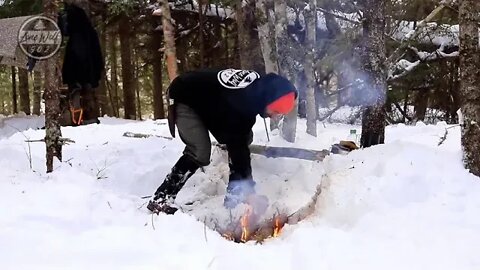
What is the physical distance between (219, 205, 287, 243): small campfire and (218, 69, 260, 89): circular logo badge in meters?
0.96

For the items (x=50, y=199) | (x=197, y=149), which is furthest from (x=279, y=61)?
(x=50, y=199)

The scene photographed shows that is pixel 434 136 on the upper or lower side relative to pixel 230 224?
upper

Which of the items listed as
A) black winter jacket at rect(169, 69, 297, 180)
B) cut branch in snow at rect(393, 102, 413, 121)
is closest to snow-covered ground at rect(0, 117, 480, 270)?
black winter jacket at rect(169, 69, 297, 180)

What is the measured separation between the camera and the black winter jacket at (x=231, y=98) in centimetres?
418

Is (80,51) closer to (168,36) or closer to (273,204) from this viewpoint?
(168,36)

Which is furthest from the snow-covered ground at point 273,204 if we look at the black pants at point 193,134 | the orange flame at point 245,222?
the black pants at point 193,134

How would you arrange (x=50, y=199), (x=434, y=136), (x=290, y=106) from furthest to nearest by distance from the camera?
1. (x=434, y=136)
2. (x=290, y=106)
3. (x=50, y=199)

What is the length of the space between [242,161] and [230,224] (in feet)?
1.69

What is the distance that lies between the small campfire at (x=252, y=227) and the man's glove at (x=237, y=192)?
0.13 m

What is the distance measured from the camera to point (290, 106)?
421 centimetres

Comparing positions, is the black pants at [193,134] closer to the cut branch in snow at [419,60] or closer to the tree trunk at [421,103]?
the cut branch in snow at [419,60]

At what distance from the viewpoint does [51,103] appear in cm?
477

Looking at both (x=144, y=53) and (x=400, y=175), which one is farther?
(x=144, y=53)

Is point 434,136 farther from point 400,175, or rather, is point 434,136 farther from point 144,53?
point 144,53
